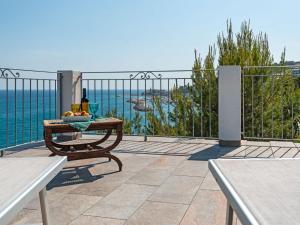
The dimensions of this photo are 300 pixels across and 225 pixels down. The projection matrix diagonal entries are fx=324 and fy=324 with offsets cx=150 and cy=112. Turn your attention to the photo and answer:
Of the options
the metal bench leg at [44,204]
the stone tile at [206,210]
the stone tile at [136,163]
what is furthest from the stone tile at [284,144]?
the metal bench leg at [44,204]

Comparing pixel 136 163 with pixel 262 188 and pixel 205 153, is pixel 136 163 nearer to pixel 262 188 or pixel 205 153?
pixel 205 153

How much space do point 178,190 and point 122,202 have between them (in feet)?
1.67

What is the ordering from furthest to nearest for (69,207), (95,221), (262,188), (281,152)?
(281,152)
(69,207)
(95,221)
(262,188)

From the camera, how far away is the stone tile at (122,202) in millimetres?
2180

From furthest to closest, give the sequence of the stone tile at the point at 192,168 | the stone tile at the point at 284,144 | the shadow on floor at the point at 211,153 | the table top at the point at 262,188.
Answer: the stone tile at the point at 284,144
the shadow on floor at the point at 211,153
the stone tile at the point at 192,168
the table top at the point at 262,188

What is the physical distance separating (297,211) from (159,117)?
26.7 feet

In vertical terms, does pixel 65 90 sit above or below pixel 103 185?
above

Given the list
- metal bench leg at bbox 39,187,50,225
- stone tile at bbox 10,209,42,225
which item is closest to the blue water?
stone tile at bbox 10,209,42,225

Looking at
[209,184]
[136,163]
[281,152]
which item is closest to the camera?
[209,184]

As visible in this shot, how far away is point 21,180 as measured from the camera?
101 cm

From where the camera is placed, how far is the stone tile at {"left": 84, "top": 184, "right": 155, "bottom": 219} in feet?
7.15

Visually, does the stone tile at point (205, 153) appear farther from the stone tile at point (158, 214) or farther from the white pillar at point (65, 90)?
the white pillar at point (65, 90)

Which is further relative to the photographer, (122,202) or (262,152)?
(262,152)

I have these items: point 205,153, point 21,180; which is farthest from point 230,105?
point 21,180
